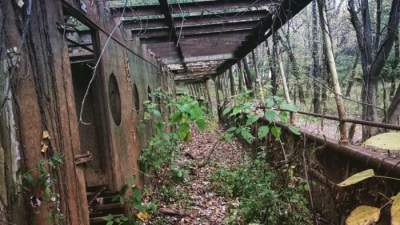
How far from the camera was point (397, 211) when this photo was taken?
1.36m

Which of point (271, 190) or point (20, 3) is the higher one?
point (20, 3)

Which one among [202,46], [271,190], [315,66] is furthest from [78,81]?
[315,66]

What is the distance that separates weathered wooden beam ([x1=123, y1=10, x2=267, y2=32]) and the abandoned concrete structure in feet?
0.07

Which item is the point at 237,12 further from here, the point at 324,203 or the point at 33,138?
the point at 33,138

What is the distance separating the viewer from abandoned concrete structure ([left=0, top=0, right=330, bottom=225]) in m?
2.72

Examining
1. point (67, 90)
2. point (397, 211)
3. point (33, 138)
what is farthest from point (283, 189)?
point (397, 211)

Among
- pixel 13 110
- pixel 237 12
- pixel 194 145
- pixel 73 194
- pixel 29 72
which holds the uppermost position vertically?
pixel 237 12

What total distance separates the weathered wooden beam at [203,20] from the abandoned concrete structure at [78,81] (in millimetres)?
20

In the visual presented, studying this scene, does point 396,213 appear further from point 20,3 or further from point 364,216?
point 20,3

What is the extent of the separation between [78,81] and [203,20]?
2.62m

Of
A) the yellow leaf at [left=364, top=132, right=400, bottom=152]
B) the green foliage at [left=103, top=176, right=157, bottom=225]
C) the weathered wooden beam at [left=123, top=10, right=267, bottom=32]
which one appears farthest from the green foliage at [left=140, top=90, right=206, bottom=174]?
the yellow leaf at [left=364, top=132, right=400, bottom=152]

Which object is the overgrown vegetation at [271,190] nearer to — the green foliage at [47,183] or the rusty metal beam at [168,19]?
the rusty metal beam at [168,19]

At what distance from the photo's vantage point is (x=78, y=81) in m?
7.28

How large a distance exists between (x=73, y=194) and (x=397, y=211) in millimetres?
2840
